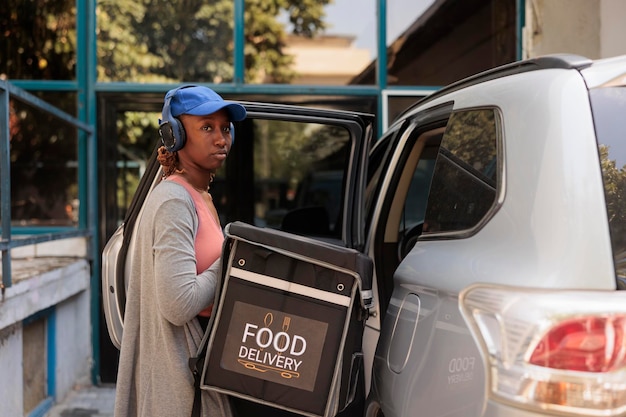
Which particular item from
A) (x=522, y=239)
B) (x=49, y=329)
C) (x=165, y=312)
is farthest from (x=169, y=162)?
(x=49, y=329)

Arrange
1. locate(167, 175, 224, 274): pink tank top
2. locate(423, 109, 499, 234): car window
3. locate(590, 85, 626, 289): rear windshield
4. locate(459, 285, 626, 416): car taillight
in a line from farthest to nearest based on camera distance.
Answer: locate(167, 175, 224, 274): pink tank top → locate(423, 109, 499, 234): car window → locate(590, 85, 626, 289): rear windshield → locate(459, 285, 626, 416): car taillight

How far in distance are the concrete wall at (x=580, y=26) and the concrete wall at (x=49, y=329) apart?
13.8 feet

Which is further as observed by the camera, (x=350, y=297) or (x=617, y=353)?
(x=350, y=297)

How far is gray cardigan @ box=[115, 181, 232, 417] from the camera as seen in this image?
7.02ft

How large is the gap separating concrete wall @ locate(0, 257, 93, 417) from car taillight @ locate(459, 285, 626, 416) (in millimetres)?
2869

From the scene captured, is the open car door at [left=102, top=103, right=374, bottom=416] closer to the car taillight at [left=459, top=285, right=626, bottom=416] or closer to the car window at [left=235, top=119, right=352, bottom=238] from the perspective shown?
the car taillight at [left=459, top=285, right=626, bottom=416]

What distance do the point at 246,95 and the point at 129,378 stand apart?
150 inches

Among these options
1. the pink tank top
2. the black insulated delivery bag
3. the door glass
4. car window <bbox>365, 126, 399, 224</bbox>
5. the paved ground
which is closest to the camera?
the black insulated delivery bag

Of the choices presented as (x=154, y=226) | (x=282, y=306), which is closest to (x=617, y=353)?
(x=282, y=306)

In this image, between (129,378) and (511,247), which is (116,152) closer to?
(129,378)

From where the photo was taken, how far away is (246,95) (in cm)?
578

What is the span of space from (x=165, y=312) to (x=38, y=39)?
4.58 metres

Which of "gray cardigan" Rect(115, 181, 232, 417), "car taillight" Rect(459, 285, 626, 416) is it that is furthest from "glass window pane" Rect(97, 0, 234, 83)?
"car taillight" Rect(459, 285, 626, 416)

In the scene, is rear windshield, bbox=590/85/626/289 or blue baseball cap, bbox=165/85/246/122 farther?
blue baseball cap, bbox=165/85/246/122
